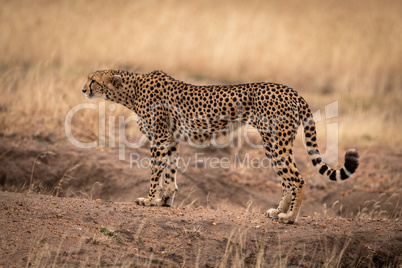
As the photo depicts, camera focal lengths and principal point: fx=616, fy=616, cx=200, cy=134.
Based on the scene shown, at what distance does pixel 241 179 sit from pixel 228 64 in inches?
217

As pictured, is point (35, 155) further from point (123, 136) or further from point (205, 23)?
point (205, 23)

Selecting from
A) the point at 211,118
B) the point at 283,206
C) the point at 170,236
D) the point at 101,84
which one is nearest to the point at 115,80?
the point at 101,84

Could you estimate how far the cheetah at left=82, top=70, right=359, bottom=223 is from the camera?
5.50m

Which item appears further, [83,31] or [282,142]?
[83,31]

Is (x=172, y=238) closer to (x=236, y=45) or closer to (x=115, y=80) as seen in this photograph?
(x=115, y=80)

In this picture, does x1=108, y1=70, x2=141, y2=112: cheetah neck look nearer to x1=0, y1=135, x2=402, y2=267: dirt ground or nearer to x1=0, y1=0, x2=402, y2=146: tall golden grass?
x1=0, y1=135, x2=402, y2=267: dirt ground

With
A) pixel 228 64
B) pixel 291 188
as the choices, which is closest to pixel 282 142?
pixel 291 188

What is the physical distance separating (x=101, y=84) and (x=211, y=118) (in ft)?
4.08

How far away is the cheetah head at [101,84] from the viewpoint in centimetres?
626

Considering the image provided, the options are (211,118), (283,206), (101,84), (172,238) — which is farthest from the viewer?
(101,84)

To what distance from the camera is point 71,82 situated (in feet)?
33.1

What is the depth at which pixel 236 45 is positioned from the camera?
14.2 m

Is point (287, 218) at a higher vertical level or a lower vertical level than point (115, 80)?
lower

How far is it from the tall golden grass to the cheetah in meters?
4.30
